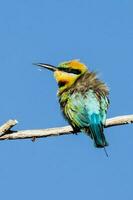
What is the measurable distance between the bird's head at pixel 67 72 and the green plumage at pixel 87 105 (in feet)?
0.20

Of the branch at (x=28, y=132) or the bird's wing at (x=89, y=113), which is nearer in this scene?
the branch at (x=28, y=132)

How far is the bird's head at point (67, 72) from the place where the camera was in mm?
4402

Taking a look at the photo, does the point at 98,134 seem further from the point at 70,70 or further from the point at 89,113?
the point at 70,70

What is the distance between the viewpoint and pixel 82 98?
4.08m

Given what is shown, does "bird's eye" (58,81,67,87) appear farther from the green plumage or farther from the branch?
the branch

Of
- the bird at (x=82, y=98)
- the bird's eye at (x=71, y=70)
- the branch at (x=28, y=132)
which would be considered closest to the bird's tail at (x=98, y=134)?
the bird at (x=82, y=98)

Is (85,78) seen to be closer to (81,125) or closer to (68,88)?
(68,88)

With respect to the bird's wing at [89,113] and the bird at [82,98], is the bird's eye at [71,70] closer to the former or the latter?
the bird at [82,98]

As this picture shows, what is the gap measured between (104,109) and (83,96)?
0.22 meters

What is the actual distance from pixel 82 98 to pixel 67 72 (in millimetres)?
439

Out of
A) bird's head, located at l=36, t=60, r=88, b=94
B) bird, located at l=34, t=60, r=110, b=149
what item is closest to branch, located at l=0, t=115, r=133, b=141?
bird, located at l=34, t=60, r=110, b=149

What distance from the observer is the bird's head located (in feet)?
14.4

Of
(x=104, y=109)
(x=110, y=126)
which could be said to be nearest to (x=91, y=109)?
(x=104, y=109)

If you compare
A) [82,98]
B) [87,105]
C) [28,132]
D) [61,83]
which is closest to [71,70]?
[61,83]
